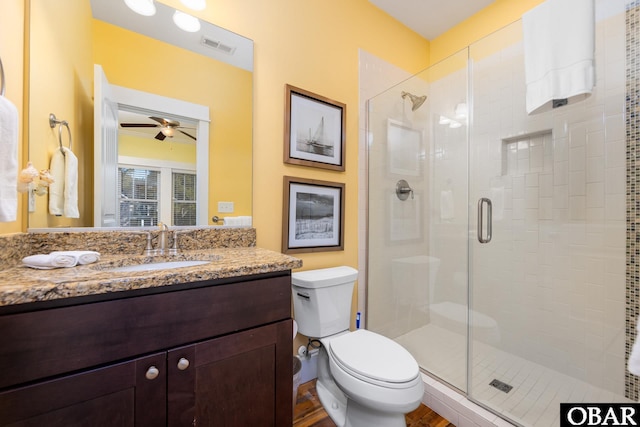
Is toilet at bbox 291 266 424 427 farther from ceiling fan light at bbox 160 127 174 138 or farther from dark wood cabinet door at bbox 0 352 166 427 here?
ceiling fan light at bbox 160 127 174 138

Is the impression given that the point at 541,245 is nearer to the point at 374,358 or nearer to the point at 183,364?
the point at 374,358

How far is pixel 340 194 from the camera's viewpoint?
1.85m

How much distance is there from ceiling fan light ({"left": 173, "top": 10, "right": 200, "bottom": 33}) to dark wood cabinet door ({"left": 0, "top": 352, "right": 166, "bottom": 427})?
1.47m

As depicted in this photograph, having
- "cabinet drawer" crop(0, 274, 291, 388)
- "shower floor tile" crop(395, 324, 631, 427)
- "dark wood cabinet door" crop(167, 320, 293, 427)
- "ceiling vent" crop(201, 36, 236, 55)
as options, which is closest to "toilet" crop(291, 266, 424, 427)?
"dark wood cabinet door" crop(167, 320, 293, 427)

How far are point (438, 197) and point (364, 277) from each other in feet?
2.77

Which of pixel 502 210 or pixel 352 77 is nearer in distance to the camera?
pixel 502 210

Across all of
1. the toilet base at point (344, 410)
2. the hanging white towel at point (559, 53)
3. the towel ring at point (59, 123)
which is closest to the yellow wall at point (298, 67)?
the toilet base at point (344, 410)

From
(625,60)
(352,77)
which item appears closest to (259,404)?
(352,77)

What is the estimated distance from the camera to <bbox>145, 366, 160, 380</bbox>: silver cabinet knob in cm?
73

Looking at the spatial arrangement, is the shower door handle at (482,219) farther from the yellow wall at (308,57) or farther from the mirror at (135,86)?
the mirror at (135,86)

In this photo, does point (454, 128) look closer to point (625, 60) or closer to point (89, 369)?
point (625, 60)

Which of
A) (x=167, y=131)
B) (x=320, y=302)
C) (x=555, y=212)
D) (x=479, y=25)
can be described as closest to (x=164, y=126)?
(x=167, y=131)

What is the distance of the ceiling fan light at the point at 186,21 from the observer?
1296 mm

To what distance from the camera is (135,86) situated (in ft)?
3.97
